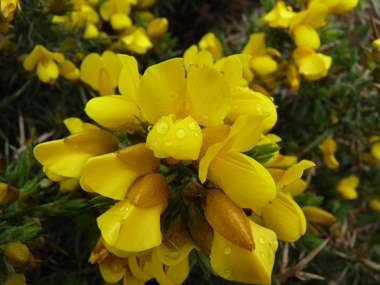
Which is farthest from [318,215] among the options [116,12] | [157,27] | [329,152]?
[116,12]

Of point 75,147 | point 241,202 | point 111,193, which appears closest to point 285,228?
point 241,202

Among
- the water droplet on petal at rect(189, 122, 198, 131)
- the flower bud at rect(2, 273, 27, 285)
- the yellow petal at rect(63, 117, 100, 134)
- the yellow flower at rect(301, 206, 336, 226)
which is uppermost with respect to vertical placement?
the water droplet on petal at rect(189, 122, 198, 131)

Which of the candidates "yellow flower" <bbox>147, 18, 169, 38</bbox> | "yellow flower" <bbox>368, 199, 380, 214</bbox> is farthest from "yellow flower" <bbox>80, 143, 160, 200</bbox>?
"yellow flower" <bbox>368, 199, 380, 214</bbox>

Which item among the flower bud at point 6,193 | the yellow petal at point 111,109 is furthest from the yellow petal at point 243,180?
the flower bud at point 6,193

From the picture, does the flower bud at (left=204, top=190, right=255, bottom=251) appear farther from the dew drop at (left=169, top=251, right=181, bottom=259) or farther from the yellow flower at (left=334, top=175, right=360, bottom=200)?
the yellow flower at (left=334, top=175, right=360, bottom=200)

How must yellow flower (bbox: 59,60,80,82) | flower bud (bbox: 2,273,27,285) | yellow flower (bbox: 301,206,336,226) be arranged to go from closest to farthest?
flower bud (bbox: 2,273,27,285) → yellow flower (bbox: 301,206,336,226) → yellow flower (bbox: 59,60,80,82)

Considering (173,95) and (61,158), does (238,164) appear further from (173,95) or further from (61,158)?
(61,158)

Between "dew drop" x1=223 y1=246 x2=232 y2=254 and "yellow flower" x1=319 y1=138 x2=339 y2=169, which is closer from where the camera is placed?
"dew drop" x1=223 y1=246 x2=232 y2=254
